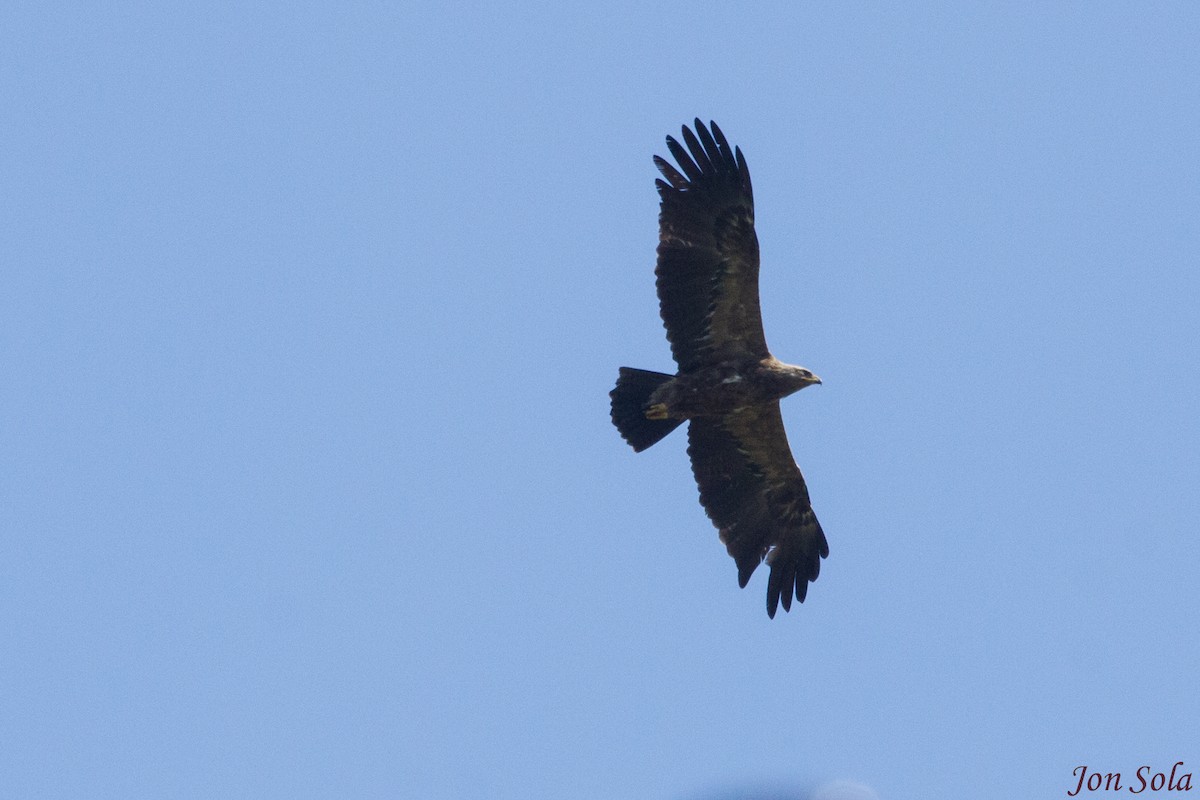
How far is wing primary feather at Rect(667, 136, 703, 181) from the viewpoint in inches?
603

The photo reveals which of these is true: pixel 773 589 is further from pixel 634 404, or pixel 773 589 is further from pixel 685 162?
pixel 685 162

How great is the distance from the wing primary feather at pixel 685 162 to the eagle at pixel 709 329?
10 millimetres

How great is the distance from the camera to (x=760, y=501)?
1666 cm

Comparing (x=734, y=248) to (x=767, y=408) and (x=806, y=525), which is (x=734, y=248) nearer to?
(x=767, y=408)

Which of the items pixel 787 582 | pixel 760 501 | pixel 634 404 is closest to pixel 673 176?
pixel 634 404

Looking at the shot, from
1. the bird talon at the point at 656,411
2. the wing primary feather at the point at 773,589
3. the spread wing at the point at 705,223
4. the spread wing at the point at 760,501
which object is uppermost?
the spread wing at the point at 705,223

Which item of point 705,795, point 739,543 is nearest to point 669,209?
point 739,543

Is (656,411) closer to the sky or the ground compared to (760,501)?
closer to the sky

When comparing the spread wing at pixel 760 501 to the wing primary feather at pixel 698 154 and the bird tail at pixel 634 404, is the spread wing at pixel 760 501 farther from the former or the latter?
the wing primary feather at pixel 698 154

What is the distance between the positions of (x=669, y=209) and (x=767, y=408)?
8.07 feet

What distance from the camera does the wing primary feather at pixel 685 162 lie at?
15.3 meters

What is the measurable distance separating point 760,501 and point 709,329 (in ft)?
7.32

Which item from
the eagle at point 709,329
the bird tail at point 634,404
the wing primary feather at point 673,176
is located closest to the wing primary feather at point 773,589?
the eagle at point 709,329

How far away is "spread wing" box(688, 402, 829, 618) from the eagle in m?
0.02
